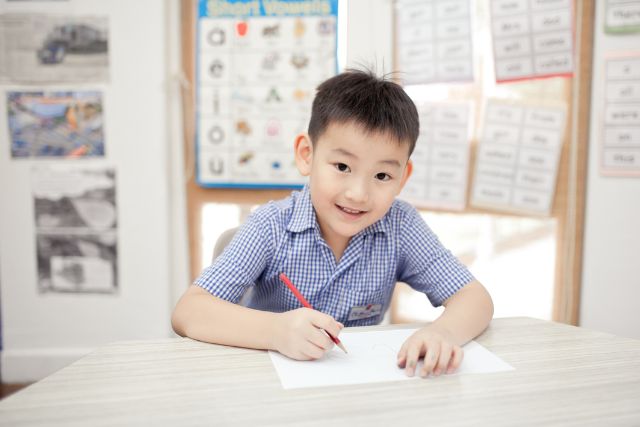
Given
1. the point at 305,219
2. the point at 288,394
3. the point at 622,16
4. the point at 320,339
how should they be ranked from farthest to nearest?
1. the point at 622,16
2. the point at 305,219
3. the point at 320,339
4. the point at 288,394

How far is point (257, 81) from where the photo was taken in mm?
1846

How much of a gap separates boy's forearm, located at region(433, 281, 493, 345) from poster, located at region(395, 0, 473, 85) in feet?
3.59

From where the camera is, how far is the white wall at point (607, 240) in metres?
1.71

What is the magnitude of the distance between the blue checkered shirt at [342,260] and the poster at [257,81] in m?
0.86

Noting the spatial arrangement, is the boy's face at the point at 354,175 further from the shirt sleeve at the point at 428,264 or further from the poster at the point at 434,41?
the poster at the point at 434,41

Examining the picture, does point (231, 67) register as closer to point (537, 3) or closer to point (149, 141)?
point (149, 141)

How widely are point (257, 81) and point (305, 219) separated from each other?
1.01 metres

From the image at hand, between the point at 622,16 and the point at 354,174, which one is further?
the point at 622,16

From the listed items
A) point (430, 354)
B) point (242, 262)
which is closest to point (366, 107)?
point (242, 262)

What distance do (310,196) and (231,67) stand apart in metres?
1.02

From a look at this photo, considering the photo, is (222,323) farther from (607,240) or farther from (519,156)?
(607,240)

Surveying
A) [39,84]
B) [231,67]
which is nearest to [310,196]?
[231,67]

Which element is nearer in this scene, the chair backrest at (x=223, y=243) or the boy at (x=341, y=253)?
the boy at (x=341, y=253)

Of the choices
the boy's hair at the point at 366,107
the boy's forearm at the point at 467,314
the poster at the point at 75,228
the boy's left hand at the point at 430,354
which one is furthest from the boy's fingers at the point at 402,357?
the poster at the point at 75,228
